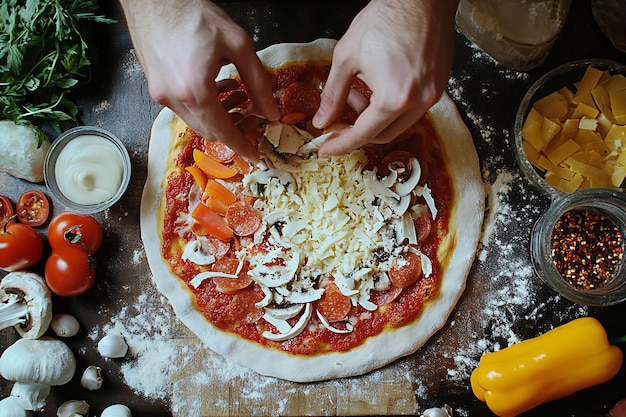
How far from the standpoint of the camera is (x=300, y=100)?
7.98 feet

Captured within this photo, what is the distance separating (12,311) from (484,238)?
2.08 metres

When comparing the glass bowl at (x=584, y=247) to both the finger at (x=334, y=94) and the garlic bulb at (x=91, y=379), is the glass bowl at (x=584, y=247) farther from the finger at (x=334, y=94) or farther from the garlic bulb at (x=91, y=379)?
the garlic bulb at (x=91, y=379)

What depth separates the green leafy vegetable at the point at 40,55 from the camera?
2381 mm

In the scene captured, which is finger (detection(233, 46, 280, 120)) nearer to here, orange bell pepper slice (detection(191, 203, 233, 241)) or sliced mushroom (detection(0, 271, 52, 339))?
orange bell pepper slice (detection(191, 203, 233, 241))

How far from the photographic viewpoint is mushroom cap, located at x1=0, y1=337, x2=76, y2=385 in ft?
7.66

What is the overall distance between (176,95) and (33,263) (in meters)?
1.31

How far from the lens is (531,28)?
245cm

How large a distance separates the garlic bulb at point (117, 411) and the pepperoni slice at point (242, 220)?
36.1 inches

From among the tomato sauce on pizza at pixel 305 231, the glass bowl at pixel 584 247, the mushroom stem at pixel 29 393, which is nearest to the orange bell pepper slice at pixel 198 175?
the tomato sauce on pizza at pixel 305 231

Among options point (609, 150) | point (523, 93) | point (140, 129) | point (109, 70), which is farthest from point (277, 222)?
point (609, 150)

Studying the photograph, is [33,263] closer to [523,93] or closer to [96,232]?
[96,232]

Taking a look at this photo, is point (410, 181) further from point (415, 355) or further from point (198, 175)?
point (198, 175)

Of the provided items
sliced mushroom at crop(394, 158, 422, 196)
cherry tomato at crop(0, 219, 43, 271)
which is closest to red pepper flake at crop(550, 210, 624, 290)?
sliced mushroom at crop(394, 158, 422, 196)

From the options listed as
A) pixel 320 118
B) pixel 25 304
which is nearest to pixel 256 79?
pixel 320 118
